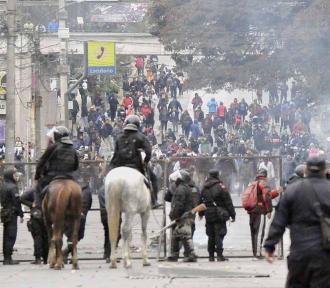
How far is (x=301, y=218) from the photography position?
13297 millimetres

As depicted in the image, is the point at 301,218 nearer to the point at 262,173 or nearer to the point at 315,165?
the point at 315,165

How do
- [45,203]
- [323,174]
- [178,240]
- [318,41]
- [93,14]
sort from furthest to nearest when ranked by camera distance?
[93,14], [318,41], [178,240], [45,203], [323,174]

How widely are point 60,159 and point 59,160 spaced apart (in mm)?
21

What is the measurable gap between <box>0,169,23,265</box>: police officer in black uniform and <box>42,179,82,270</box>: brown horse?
313 centimetres

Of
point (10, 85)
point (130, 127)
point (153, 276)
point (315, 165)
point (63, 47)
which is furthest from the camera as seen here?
point (63, 47)

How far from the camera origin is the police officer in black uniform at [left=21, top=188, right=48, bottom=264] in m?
24.0

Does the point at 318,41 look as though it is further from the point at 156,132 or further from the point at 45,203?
the point at 45,203

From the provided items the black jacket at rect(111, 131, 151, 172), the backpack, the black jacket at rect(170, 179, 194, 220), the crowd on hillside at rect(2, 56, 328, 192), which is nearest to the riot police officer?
the black jacket at rect(111, 131, 151, 172)

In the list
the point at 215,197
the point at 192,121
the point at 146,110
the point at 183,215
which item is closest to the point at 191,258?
the point at 183,215

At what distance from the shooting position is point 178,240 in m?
24.2

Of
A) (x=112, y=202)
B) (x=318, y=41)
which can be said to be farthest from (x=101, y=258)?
(x=318, y=41)

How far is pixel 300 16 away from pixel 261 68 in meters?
4.61

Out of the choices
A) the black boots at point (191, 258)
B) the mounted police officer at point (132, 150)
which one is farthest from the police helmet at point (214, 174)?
the mounted police officer at point (132, 150)

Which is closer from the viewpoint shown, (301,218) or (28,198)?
(301,218)
